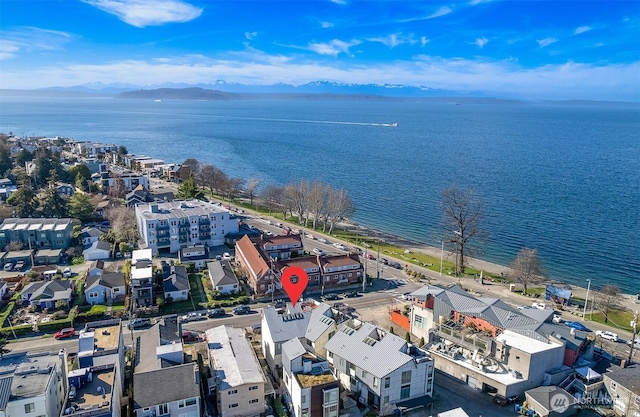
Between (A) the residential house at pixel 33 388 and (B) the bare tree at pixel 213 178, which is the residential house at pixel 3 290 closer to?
(A) the residential house at pixel 33 388

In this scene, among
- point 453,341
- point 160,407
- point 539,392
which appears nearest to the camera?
point 160,407

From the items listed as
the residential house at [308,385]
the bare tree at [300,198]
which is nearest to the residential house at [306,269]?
the residential house at [308,385]

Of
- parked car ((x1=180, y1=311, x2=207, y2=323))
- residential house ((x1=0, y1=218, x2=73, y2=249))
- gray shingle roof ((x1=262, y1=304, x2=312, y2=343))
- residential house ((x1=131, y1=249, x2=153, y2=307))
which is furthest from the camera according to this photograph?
residential house ((x1=0, y1=218, x2=73, y2=249))

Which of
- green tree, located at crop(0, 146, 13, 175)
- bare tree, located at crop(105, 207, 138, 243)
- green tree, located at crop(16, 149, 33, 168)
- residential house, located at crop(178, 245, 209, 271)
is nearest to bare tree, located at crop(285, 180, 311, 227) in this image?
residential house, located at crop(178, 245, 209, 271)

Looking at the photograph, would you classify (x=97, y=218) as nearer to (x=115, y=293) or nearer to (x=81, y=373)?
(x=115, y=293)

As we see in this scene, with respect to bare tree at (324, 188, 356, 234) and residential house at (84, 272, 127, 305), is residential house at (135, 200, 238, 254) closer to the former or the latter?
residential house at (84, 272, 127, 305)

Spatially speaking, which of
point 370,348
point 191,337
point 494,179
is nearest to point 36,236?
point 191,337

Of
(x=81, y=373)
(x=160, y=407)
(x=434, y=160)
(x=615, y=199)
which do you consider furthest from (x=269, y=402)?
(x=434, y=160)
